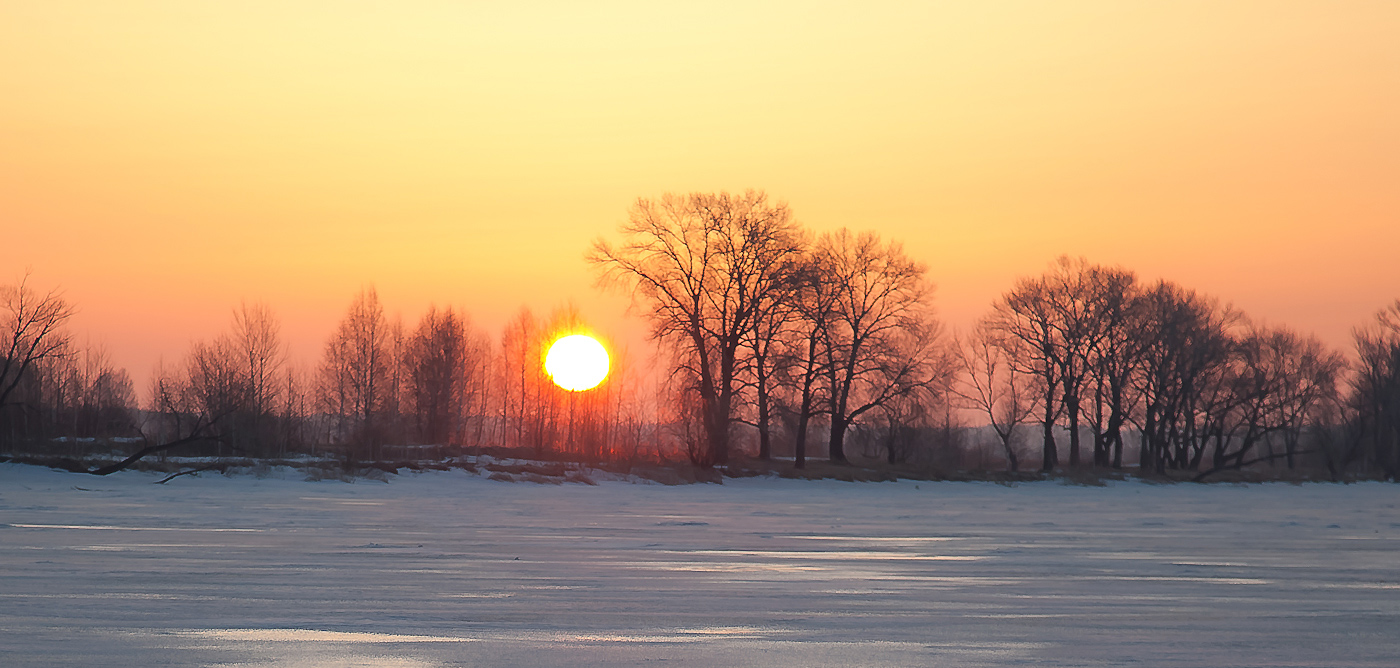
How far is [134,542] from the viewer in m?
13.1

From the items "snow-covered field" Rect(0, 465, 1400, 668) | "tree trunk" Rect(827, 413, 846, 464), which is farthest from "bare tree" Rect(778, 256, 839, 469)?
"snow-covered field" Rect(0, 465, 1400, 668)

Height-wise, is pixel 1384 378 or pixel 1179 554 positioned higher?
pixel 1384 378

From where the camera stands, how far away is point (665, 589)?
9.66m

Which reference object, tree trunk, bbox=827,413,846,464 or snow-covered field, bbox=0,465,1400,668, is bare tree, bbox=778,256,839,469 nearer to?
tree trunk, bbox=827,413,846,464

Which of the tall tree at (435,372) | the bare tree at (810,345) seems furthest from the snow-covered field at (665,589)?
→ the tall tree at (435,372)

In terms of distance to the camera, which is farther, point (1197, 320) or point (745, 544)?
point (1197, 320)

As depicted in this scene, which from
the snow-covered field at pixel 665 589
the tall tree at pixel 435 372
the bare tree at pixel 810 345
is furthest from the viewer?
the tall tree at pixel 435 372

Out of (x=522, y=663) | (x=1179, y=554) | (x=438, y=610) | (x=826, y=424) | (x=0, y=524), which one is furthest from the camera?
(x=826, y=424)

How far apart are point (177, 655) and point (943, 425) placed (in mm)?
70271

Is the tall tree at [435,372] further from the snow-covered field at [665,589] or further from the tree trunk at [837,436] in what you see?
the snow-covered field at [665,589]

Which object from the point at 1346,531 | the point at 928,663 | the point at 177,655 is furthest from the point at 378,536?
the point at 1346,531

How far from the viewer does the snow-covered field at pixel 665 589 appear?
6.73 metres

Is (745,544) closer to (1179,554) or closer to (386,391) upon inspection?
(1179,554)

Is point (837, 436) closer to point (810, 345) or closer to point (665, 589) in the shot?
point (810, 345)
